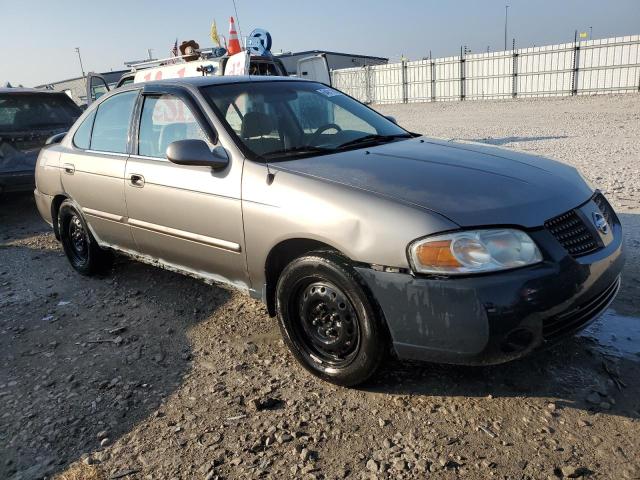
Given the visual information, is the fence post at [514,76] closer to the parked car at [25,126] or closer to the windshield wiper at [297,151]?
the parked car at [25,126]

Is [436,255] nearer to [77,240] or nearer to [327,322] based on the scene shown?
[327,322]

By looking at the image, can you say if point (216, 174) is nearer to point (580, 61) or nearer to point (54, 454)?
point (54, 454)

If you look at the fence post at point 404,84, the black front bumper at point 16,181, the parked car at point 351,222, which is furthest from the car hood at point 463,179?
the fence post at point 404,84

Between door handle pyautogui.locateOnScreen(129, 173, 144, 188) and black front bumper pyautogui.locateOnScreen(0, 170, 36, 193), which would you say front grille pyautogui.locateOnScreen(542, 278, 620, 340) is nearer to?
door handle pyautogui.locateOnScreen(129, 173, 144, 188)

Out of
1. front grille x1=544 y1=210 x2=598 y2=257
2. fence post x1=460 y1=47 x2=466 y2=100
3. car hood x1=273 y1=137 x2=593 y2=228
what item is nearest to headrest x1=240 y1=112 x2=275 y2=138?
car hood x1=273 y1=137 x2=593 y2=228

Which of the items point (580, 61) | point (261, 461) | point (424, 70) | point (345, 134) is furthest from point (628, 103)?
point (261, 461)

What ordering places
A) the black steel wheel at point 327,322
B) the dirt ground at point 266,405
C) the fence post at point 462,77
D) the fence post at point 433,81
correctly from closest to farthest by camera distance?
the dirt ground at point 266,405, the black steel wheel at point 327,322, the fence post at point 462,77, the fence post at point 433,81

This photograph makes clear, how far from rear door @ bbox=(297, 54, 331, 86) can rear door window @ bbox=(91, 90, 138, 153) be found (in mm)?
8870

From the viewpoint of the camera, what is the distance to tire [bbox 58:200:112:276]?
4.65 m

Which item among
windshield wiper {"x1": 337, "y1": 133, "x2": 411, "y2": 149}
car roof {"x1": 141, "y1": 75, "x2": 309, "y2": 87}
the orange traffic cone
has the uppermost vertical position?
the orange traffic cone

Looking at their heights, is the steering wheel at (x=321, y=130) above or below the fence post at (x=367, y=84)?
above

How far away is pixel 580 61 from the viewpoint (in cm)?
2198

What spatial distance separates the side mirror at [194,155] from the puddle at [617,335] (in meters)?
2.38

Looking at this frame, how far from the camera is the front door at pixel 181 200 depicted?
10.4 feet
